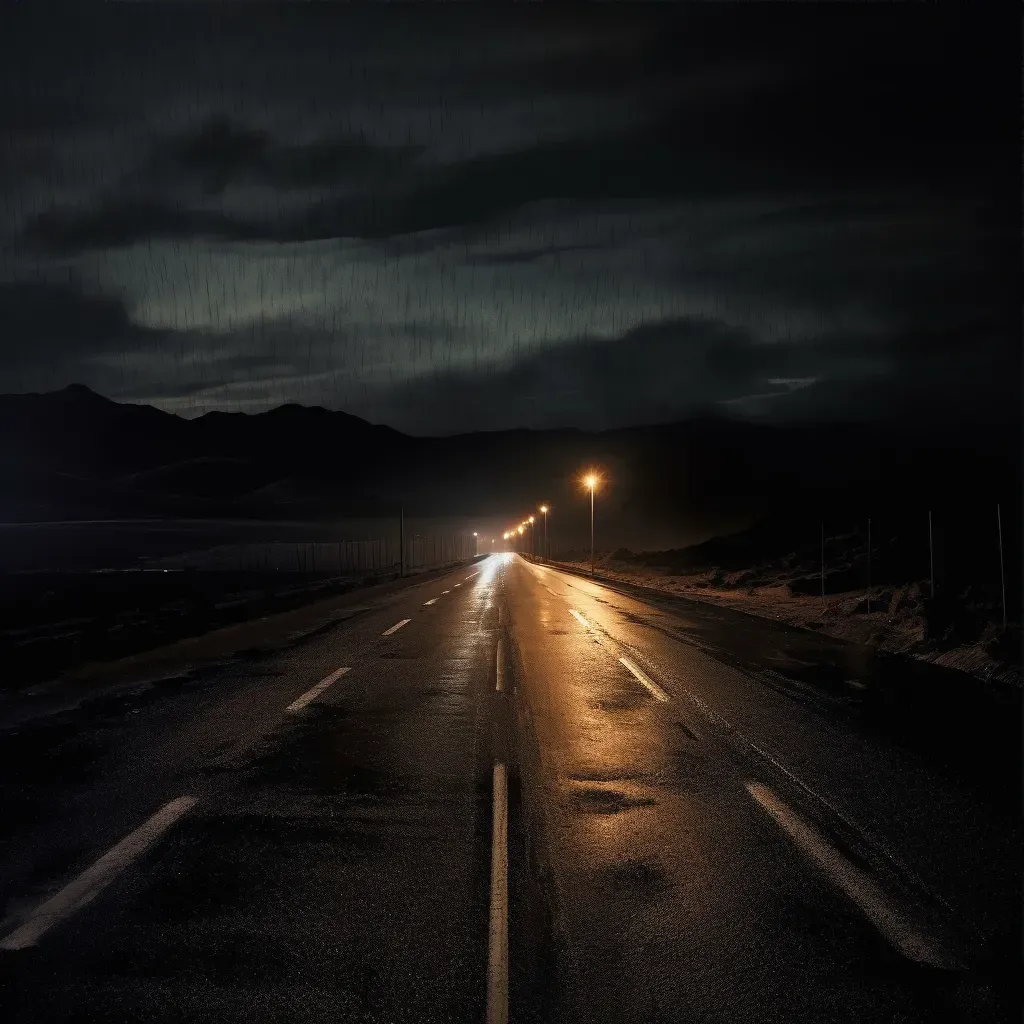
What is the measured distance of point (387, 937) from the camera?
4762 mm

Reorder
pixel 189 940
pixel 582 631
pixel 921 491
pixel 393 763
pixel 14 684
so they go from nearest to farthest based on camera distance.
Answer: pixel 189 940
pixel 393 763
pixel 14 684
pixel 582 631
pixel 921 491

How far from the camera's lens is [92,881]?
5.59 m

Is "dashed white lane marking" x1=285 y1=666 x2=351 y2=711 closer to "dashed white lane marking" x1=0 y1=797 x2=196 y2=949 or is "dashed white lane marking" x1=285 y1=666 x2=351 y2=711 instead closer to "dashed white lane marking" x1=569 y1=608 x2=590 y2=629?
"dashed white lane marking" x1=0 y1=797 x2=196 y2=949

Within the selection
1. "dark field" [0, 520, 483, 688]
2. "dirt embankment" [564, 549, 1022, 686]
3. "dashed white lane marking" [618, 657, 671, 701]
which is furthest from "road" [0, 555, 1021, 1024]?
"dark field" [0, 520, 483, 688]

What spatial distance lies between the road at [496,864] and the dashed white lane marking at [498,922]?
0.02 m

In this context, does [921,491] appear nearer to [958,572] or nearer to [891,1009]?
[958,572]

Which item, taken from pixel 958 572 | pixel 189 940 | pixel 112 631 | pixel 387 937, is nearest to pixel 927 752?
pixel 387 937

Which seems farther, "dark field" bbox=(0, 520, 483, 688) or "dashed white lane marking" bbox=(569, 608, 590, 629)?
"dashed white lane marking" bbox=(569, 608, 590, 629)

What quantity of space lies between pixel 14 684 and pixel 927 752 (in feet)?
43.0

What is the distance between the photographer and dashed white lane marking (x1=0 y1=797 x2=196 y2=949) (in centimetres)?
486

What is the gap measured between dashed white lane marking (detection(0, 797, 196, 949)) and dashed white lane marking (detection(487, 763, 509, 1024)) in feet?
7.97

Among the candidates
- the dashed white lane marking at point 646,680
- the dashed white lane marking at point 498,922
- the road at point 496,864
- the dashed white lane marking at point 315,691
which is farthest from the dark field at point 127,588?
the dashed white lane marking at point 498,922

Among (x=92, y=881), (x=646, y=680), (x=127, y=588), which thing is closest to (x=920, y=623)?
(x=646, y=680)

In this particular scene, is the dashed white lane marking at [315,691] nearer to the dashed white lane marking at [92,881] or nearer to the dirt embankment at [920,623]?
the dashed white lane marking at [92,881]
